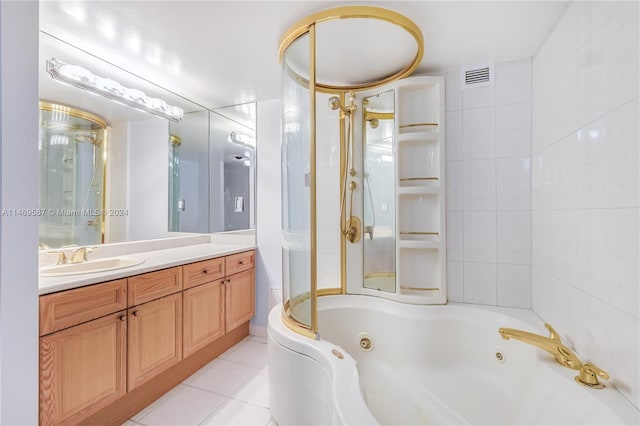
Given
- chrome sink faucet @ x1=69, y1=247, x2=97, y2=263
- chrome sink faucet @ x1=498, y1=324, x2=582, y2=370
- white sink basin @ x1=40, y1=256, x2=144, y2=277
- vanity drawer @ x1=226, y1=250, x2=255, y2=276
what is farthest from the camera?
vanity drawer @ x1=226, y1=250, x2=255, y2=276

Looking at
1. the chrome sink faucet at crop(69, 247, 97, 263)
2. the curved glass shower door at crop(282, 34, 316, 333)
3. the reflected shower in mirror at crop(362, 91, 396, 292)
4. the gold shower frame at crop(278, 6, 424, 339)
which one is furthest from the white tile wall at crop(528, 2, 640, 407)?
the chrome sink faucet at crop(69, 247, 97, 263)

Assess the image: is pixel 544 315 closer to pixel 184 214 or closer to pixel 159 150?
pixel 184 214

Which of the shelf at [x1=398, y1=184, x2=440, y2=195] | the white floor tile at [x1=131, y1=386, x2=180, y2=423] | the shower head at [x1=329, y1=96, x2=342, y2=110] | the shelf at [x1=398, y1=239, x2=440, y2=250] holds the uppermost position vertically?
the shower head at [x1=329, y1=96, x2=342, y2=110]

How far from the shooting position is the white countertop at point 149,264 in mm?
1245

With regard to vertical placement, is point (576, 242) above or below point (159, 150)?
below

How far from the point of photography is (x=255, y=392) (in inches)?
71.7

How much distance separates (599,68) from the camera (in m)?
1.11

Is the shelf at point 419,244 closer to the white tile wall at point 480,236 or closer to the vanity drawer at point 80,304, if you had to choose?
the white tile wall at point 480,236

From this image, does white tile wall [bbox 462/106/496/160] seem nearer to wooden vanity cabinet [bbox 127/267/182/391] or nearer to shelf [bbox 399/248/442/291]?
shelf [bbox 399/248/442/291]

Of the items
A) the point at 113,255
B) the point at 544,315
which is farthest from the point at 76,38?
the point at 544,315

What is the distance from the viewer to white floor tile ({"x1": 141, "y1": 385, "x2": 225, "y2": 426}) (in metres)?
1.58

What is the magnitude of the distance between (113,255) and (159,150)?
0.87 meters

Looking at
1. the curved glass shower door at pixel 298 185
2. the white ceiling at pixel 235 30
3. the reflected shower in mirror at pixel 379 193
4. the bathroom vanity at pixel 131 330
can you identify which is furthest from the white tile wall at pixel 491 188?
the bathroom vanity at pixel 131 330

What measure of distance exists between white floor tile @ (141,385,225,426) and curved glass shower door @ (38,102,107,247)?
1104 millimetres
